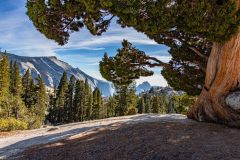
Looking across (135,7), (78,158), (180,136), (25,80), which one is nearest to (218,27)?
(135,7)

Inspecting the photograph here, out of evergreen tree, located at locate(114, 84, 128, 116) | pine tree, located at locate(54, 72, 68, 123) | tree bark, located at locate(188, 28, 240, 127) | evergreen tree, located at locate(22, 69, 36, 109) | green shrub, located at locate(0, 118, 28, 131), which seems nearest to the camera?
tree bark, located at locate(188, 28, 240, 127)

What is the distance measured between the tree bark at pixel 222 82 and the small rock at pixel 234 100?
19cm

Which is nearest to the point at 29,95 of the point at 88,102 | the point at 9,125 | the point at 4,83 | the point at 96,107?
the point at 88,102

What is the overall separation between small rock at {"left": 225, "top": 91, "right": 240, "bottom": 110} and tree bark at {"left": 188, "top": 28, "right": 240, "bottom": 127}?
186 millimetres

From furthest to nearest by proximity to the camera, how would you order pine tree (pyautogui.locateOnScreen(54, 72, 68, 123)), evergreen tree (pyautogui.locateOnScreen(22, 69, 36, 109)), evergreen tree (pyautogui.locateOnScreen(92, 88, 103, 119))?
1. evergreen tree (pyautogui.locateOnScreen(92, 88, 103, 119))
2. pine tree (pyautogui.locateOnScreen(54, 72, 68, 123))
3. evergreen tree (pyautogui.locateOnScreen(22, 69, 36, 109))

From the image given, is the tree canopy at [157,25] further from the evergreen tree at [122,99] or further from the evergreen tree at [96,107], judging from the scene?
the evergreen tree at [96,107]

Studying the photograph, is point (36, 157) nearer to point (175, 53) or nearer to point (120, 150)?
point (120, 150)

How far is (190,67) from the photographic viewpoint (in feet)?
50.8

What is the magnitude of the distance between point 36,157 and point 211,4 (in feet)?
20.1

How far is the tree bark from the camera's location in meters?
12.4

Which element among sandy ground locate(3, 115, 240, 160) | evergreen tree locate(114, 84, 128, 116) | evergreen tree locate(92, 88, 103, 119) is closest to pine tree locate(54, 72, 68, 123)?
evergreen tree locate(92, 88, 103, 119)

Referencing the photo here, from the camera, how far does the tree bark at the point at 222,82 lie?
12.4 meters

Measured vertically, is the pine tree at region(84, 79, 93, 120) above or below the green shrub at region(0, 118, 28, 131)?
above

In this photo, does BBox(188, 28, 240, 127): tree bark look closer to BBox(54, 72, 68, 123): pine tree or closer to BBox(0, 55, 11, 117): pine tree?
BBox(0, 55, 11, 117): pine tree
